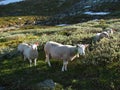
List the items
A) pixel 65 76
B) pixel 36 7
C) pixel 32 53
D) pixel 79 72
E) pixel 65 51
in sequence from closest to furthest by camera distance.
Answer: pixel 65 76, pixel 79 72, pixel 65 51, pixel 32 53, pixel 36 7

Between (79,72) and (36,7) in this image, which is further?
(36,7)

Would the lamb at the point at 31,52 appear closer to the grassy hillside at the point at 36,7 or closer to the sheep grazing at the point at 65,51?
the sheep grazing at the point at 65,51

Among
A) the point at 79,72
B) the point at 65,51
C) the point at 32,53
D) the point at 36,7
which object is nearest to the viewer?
the point at 79,72

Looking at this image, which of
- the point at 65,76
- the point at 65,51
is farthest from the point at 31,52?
the point at 65,76

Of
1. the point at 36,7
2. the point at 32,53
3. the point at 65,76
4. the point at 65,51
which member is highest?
the point at 65,51

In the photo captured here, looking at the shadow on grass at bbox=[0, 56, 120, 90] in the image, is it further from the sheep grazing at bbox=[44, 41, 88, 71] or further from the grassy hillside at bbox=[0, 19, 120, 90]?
the sheep grazing at bbox=[44, 41, 88, 71]

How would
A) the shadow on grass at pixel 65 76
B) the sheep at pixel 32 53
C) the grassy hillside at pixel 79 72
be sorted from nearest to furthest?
the shadow on grass at pixel 65 76, the grassy hillside at pixel 79 72, the sheep at pixel 32 53

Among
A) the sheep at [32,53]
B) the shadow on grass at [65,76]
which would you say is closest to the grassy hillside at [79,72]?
the shadow on grass at [65,76]

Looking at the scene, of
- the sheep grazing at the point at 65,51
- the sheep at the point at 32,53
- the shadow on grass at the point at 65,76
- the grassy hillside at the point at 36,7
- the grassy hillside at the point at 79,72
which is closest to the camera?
the shadow on grass at the point at 65,76

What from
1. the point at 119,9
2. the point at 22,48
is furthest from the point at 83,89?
the point at 119,9

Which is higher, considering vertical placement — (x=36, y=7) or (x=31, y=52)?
(x=31, y=52)

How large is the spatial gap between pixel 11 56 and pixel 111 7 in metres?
79.7

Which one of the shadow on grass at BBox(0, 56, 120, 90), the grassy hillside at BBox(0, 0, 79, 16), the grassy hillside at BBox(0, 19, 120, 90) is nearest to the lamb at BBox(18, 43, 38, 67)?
the grassy hillside at BBox(0, 19, 120, 90)

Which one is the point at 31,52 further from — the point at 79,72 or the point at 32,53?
the point at 79,72
